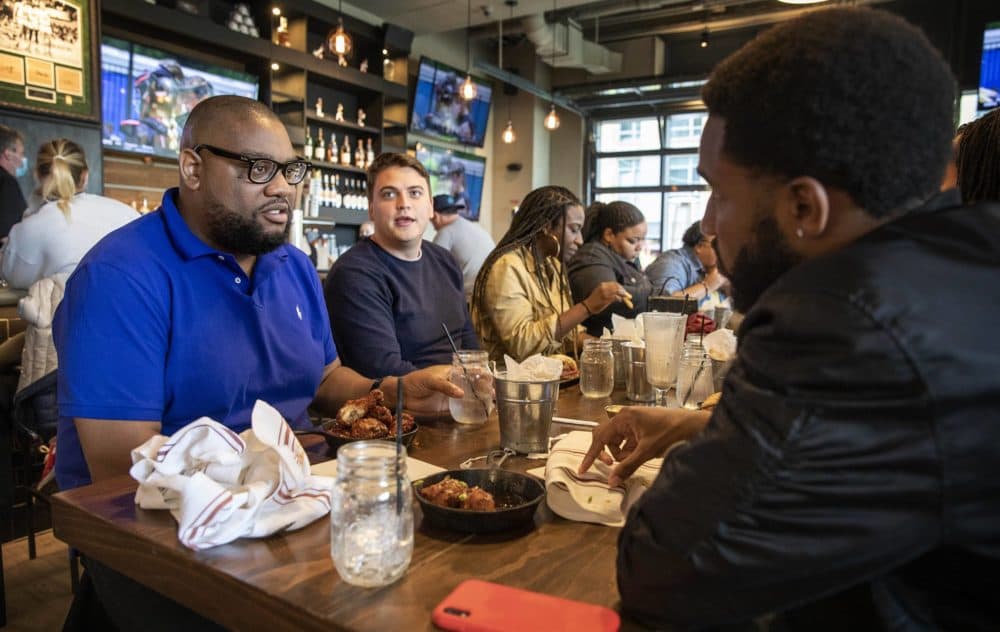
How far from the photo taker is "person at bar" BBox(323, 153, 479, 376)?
2.39 metres

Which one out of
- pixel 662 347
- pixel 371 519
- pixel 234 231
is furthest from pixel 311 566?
pixel 662 347

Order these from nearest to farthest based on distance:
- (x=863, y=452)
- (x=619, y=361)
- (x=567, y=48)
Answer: (x=863, y=452) → (x=619, y=361) → (x=567, y=48)

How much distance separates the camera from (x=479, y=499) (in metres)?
1.03

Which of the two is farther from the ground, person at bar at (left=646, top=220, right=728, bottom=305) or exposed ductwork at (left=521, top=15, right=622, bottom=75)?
exposed ductwork at (left=521, top=15, right=622, bottom=75)

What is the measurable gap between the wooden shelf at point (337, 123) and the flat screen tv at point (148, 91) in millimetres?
867

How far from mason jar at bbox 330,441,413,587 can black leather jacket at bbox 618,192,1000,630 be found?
0.31 m

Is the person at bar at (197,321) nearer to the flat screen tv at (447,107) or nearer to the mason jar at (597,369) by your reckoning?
the mason jar at (597,369)

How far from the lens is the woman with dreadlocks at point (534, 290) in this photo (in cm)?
291

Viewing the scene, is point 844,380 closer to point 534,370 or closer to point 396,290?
point 534,370

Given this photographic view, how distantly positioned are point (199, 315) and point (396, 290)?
1046mm

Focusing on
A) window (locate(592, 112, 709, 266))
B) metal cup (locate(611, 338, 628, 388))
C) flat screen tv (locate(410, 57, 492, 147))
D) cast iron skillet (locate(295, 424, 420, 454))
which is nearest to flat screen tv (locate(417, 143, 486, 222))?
flat screen tv (locate(410, 57, 492, 147))

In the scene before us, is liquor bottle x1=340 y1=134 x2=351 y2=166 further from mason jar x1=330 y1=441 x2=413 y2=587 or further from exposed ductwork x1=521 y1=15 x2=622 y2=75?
mason jar x1=330 y1=441 x2=413 y2=587

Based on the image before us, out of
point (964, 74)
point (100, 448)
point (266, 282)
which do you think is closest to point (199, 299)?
point (266, 282)

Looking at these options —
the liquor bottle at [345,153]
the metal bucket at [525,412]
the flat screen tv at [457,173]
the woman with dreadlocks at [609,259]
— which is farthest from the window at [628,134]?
the metal bucket at [525,412]
